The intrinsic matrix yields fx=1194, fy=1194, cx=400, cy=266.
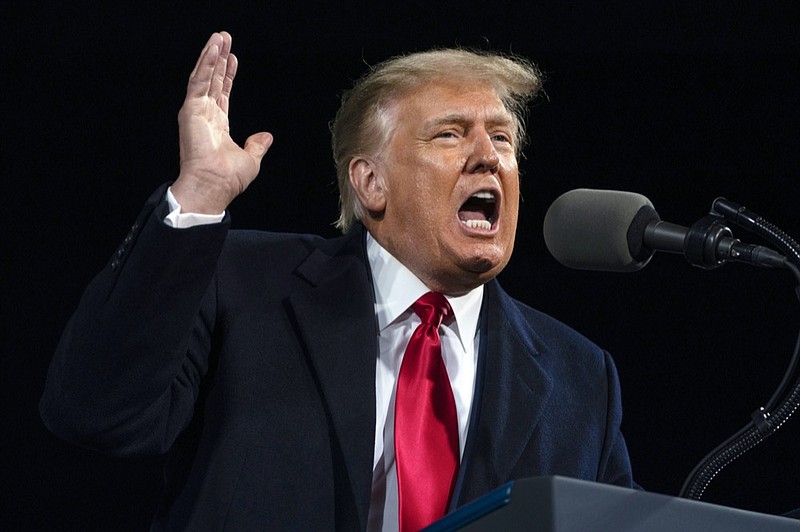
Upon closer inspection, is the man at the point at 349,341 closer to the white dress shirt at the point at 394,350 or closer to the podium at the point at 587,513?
the white dress shirt at the point at 394,350

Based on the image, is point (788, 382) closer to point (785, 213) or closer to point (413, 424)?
point (413, 424)

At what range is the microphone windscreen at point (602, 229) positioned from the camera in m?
1.38

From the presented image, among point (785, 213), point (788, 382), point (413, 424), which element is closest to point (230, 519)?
point (413, 424)

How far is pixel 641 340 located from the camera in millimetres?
3266

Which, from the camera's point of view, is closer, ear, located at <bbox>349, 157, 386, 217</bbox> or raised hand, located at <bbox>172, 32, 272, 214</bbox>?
raised hand, located at <bbox>172, 32, 272, 214</bbox>

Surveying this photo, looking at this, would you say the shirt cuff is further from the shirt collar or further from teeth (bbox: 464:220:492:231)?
teeth (bbox: 464:220:492:231)

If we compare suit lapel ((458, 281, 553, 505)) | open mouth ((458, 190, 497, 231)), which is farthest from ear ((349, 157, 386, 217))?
suit lapel ((458, 281, 553, 505))

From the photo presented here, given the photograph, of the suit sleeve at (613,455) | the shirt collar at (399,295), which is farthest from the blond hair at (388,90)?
the suit sleeve at (613,455)

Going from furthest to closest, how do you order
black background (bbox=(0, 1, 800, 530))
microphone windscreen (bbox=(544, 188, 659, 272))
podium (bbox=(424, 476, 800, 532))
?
black background (bbox=(0, 1, 800, 530))
microphone windscreen (bbox=(544, 188, 659, 272))
podium (bbox=(424, 476, 800, 532))

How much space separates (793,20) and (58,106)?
1890 mm

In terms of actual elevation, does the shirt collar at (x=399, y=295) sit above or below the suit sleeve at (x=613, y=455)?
above

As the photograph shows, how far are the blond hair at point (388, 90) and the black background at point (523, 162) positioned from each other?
63cm

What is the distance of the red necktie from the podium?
0.94 meters

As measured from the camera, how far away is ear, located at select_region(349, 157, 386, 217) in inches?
91.7
